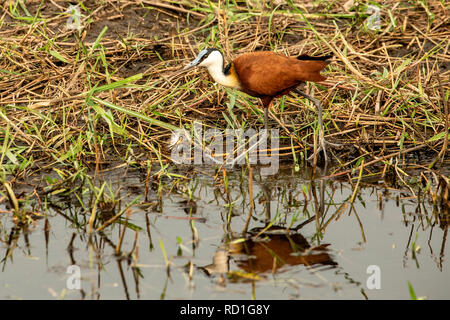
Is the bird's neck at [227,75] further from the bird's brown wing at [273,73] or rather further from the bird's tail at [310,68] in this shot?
the bird's tail at [310,68]

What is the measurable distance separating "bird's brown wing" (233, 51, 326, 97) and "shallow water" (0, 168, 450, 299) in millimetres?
734

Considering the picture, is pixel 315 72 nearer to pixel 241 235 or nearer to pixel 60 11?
pixel 241 235

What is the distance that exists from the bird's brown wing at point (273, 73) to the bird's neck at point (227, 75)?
0.14 ft

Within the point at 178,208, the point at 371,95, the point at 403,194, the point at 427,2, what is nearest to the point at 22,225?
the point at 178,208

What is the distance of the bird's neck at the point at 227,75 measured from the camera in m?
5.20

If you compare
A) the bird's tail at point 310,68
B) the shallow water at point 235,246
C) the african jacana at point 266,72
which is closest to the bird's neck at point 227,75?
the african jacana at point 266,72

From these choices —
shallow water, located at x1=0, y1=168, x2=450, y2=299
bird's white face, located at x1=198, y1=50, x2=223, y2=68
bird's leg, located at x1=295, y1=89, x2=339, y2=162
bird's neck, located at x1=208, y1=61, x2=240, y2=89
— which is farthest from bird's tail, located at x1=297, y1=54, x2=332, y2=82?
shallow water, located at x1=0, y1=168, x2=450, y2=299

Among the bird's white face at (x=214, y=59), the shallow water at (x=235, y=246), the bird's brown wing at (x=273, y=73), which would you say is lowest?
the shallow water at (x=235, y=246)

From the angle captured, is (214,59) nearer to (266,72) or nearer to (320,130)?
(266,72)

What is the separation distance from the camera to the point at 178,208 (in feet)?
14.7

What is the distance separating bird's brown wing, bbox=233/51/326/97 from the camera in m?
5.08

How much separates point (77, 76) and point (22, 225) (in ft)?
6.84

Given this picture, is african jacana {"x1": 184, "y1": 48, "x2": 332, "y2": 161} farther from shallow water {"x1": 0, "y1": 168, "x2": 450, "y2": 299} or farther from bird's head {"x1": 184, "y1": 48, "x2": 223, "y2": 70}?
shallow water {"x1": 0, "y1": 168, "x2": 450, "y2": 299}

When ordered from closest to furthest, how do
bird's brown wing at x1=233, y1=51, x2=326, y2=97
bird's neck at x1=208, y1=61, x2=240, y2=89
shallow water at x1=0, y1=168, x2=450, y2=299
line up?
shallow water at x1=0, y1=168, x2=450, y2=299, bird's brown wing at x1=233, y1=51, x2=326, y2=97, bird's neck at x1=208, y1=61, x2=240, y2=89
